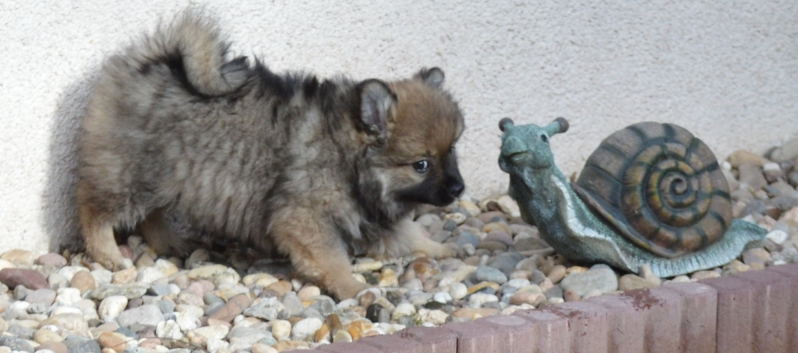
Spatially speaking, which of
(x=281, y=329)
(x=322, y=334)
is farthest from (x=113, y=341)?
(x=322, y=334)

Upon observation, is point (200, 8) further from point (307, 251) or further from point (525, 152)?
point (525, 152)

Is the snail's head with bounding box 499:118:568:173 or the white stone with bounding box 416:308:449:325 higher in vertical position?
the snail's head with bounding box 499:118:568:173

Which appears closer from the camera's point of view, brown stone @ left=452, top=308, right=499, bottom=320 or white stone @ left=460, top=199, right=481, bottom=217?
brown stone @ left=452, top=308, right=499, bottom=320

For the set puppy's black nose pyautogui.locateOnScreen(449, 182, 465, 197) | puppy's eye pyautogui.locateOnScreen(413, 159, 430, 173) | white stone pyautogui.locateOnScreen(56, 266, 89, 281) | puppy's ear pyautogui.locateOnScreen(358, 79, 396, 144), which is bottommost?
white stone pyautogui.locateOnScreen(56, 266, 89, 281)

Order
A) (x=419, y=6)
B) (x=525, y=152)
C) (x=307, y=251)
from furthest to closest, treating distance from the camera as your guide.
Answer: (x=419, y=6) → (x=307, y=251) → (x=525, y=152)

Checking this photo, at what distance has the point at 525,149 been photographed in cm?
321

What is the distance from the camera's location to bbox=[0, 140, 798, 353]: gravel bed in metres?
2.79

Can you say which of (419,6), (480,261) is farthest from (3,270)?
(419,6)

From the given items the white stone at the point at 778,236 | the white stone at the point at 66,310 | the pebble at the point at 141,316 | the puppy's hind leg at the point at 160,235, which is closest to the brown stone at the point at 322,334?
the pebble at the point at 141,316

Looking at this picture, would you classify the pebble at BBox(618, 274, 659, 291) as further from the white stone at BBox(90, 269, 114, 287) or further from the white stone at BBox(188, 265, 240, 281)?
the white stone at BBox(90, 269, 114, 287)

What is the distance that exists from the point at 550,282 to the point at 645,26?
2077 millimetres

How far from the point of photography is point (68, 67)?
3611 mm

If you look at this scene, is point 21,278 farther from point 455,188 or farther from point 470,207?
point 470,207

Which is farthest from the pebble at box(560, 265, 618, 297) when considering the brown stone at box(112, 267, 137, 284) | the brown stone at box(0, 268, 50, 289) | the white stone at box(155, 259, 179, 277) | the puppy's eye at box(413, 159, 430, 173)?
the brown stone at box(0, 268, 50, 289)
